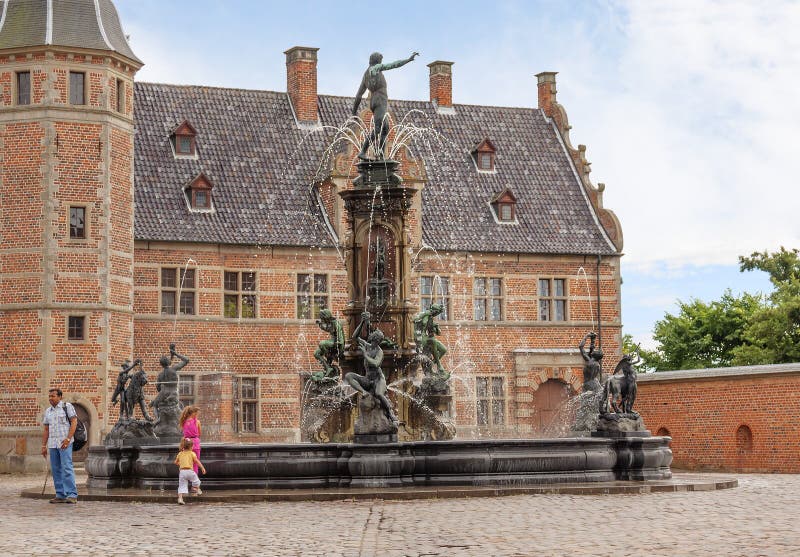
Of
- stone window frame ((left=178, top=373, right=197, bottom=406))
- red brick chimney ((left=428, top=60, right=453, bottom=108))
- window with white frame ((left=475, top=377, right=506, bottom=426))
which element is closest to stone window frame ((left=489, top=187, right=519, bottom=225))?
red brick chimney ((left=428, top=60, right=453, bottom=108))

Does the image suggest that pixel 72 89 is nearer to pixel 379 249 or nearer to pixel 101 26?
pixel 101 26

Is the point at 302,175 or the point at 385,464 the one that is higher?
the point at 302,175

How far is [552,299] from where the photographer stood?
43.5m

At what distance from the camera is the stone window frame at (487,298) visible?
42.5 m

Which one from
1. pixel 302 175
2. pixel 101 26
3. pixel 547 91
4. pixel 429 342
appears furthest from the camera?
pixel 547 91

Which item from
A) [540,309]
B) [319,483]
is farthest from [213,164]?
[319,483]

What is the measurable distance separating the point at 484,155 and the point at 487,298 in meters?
5.01

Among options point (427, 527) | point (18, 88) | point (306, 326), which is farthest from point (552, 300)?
point (427, 527)

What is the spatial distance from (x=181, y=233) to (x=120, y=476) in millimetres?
18871

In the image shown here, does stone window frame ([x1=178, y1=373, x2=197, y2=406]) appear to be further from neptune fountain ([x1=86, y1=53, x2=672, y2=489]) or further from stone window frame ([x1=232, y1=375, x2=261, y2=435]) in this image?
neptune fountain ([x1=86, y1=53, x2=672, y2=489])

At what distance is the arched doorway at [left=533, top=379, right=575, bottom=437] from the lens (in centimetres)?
4281

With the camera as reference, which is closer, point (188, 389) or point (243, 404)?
point (188, 389)

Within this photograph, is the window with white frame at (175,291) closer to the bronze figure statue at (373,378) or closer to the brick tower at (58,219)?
the brick tower at (58,219)

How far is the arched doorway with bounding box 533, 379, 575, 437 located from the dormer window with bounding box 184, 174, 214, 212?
1165 centimetres
